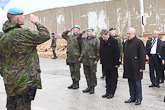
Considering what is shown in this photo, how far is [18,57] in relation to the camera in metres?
3.25

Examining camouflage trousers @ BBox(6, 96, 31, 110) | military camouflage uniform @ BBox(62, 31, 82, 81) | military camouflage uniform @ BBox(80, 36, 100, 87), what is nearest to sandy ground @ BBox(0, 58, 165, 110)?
military camouflage uniform @ BBox(80, 36, 100, 87)

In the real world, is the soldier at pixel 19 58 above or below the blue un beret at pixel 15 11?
below

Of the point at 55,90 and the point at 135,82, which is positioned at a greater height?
the point at 135,82

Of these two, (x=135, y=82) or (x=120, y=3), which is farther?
(x=120, y=3)

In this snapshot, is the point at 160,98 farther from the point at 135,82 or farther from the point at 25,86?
the point at 25,86

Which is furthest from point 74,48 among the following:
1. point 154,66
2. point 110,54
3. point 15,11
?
point 15,11

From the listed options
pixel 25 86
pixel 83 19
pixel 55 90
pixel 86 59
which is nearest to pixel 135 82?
pixel 86 59

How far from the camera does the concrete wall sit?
16328mm

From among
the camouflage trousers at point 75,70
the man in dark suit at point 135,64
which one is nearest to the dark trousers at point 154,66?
the man in dark suit at point 135,64

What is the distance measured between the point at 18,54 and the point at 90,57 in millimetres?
3673

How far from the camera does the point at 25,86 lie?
322 centimetres

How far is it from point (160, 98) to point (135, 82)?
3.14 feet

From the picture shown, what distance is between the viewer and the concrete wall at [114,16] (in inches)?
643

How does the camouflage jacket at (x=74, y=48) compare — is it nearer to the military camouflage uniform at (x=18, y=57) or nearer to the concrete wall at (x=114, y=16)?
the military camouflage uniform at (x=18, y=57)
